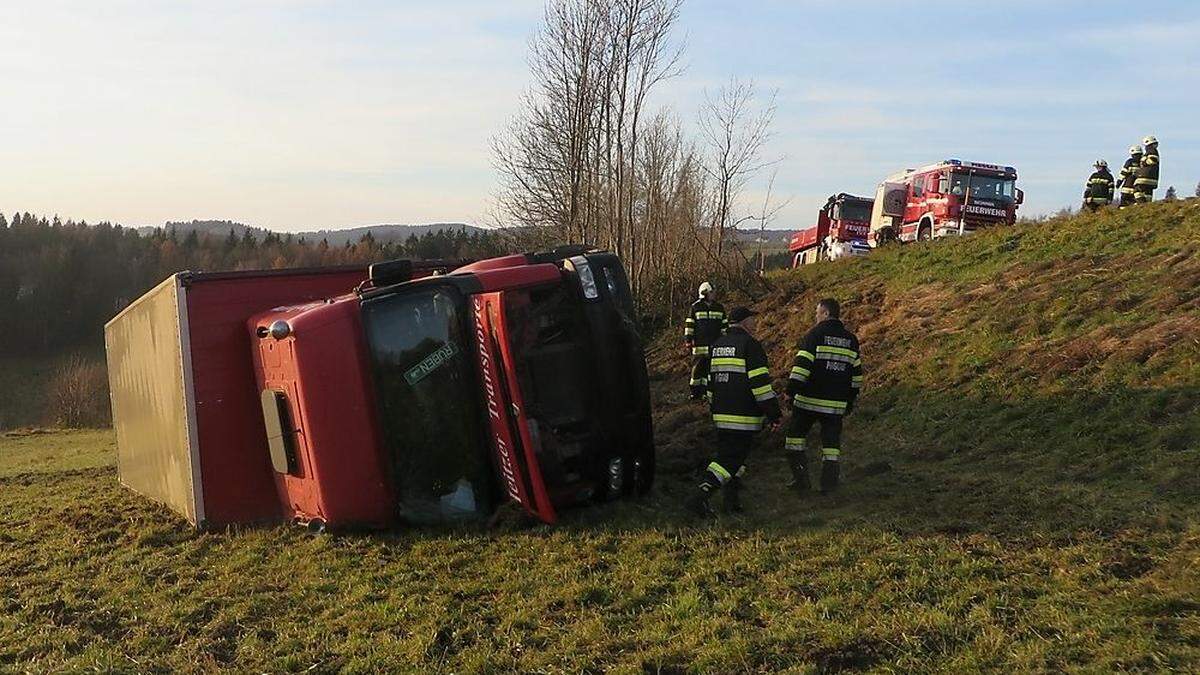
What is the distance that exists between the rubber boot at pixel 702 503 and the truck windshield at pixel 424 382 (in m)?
1.62

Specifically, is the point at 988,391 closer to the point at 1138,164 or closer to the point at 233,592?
the point at 233,592

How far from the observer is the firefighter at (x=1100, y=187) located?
16.7 meters

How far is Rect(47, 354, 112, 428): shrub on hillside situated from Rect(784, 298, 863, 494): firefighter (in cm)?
3133

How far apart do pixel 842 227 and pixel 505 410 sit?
24053 mm

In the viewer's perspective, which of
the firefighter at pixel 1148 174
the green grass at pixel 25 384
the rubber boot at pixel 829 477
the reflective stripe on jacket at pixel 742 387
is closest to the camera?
the reflective stripe on jacket at pixel 742 387

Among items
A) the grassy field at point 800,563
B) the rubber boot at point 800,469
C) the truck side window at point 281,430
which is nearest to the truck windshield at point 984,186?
the grassy field at point 800,563

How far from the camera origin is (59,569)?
23.6 feet

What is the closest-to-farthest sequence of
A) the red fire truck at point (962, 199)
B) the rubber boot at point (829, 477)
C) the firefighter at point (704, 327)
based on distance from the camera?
the rubber boot at point (829, 477) < the firefighter at point (704, 327) < the red fire truck at point (962, 199)

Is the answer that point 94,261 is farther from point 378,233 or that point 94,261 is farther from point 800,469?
point 800,469

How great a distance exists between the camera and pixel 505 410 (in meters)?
6.33

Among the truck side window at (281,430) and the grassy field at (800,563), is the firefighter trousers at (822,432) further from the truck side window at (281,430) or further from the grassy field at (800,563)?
the truck side window at (281,430)

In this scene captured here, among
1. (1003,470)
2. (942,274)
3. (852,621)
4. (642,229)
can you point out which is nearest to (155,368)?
(852,621)

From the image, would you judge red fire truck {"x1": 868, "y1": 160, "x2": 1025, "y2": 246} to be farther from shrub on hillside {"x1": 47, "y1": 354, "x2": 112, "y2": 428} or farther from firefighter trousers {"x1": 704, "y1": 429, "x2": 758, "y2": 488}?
shrub on hillside {"x1": 47, "y1": 354, "x2": 112, "y2": 428}

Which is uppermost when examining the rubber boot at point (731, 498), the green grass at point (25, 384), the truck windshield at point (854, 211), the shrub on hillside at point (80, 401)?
the truck windshield at point (854, 211)
